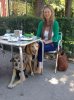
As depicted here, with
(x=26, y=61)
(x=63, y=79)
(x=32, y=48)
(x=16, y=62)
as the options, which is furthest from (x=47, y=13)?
(x=63, y=79)

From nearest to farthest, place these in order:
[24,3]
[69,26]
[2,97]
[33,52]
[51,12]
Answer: [2,97] < [33,52] < [51,12] < [69,26] < [24,3]

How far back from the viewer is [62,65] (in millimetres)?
6551

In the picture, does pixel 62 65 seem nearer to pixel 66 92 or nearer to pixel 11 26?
pixel 66 92

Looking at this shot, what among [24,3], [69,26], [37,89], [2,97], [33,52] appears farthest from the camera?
[24,3]

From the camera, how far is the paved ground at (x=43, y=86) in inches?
197

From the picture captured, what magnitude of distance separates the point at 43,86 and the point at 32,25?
9.98ft

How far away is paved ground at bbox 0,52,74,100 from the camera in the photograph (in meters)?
5.01

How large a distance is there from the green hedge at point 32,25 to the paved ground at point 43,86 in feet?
4.82

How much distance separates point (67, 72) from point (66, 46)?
1.69 m

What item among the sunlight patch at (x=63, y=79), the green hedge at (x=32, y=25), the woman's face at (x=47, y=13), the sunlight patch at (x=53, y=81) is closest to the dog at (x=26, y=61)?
the sunlight patch at (x=53, y=81)

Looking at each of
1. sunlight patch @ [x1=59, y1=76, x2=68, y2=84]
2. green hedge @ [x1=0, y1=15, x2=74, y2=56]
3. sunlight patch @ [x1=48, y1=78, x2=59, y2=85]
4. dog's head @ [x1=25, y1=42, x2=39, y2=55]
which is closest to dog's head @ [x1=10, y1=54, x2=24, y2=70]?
dog's head @ [x1=25, y1=42, x2=39, y2=55]

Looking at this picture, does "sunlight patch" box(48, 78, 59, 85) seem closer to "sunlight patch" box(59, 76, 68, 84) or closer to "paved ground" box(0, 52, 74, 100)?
"paved ground" box(0, 52, 74, 100)

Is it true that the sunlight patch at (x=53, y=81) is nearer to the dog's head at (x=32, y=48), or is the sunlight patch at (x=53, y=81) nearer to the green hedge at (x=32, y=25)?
the dog's head at (x=32, y=48)

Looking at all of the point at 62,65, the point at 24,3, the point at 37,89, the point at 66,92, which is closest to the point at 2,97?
the point at 37,89
